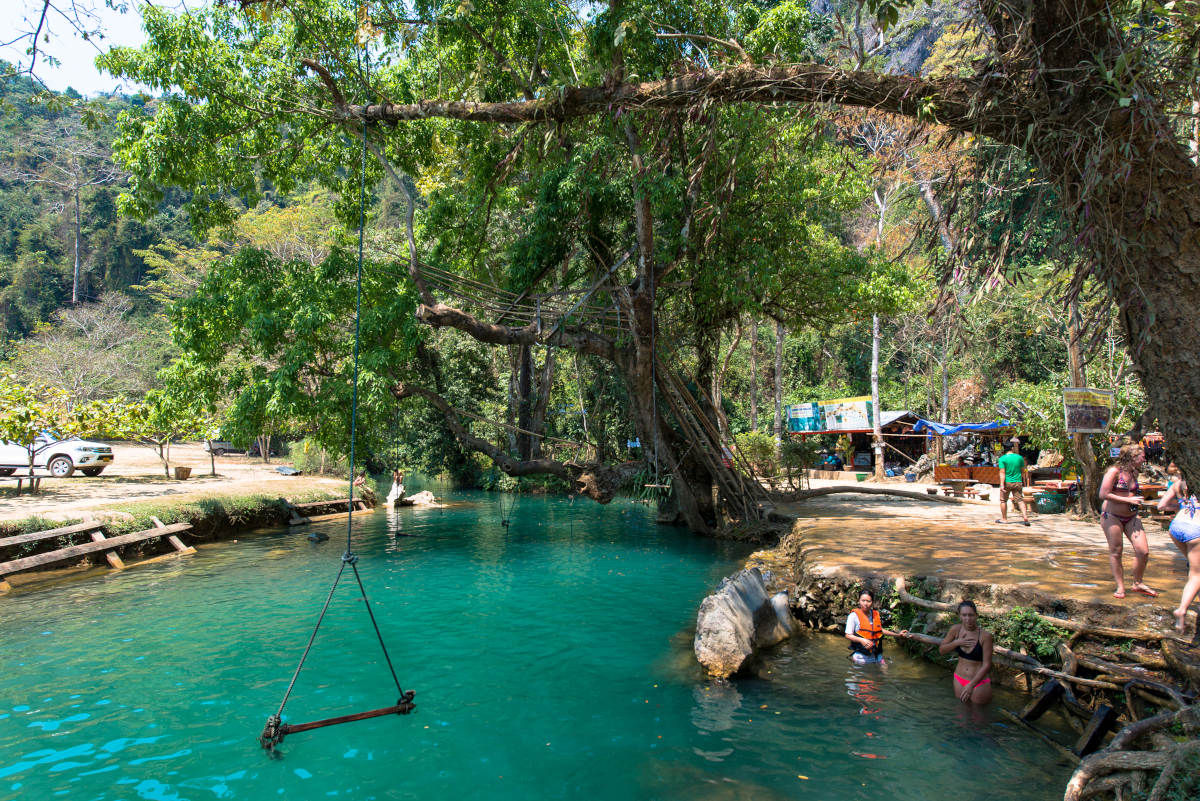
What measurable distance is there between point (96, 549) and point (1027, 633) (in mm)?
13964

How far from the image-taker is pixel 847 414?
2866 centimetres

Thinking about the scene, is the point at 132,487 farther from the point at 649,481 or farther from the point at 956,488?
the point at 956,488

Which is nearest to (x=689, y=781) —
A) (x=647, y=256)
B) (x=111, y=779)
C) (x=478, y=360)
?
(x=111, y=779)

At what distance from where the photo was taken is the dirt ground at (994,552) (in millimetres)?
6891

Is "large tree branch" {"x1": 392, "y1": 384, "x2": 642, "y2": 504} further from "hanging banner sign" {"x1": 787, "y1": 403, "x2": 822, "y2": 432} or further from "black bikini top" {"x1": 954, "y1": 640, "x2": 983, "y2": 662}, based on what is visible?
"hanging banner sign" {"x1": 787, "y1": 403, "x2": 822, "y2": 432}

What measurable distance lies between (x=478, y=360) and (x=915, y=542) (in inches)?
832

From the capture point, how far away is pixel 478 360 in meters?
28.8

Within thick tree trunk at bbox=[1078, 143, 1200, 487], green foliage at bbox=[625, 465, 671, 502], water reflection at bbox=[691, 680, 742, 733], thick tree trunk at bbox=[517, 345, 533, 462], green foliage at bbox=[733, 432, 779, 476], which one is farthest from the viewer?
thick tree trunk at bbox=[517, 345, 533, 462]

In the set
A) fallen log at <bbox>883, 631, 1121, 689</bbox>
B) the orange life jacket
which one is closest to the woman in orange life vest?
the orange life jacket

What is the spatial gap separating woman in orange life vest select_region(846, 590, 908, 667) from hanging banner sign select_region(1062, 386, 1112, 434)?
184 inches

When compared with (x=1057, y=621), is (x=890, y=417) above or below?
above

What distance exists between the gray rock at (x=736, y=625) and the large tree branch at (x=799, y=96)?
5.09 metres

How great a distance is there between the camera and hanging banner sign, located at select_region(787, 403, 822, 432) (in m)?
30.0

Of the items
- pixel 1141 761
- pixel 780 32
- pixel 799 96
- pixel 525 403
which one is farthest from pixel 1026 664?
pixel 525 403
